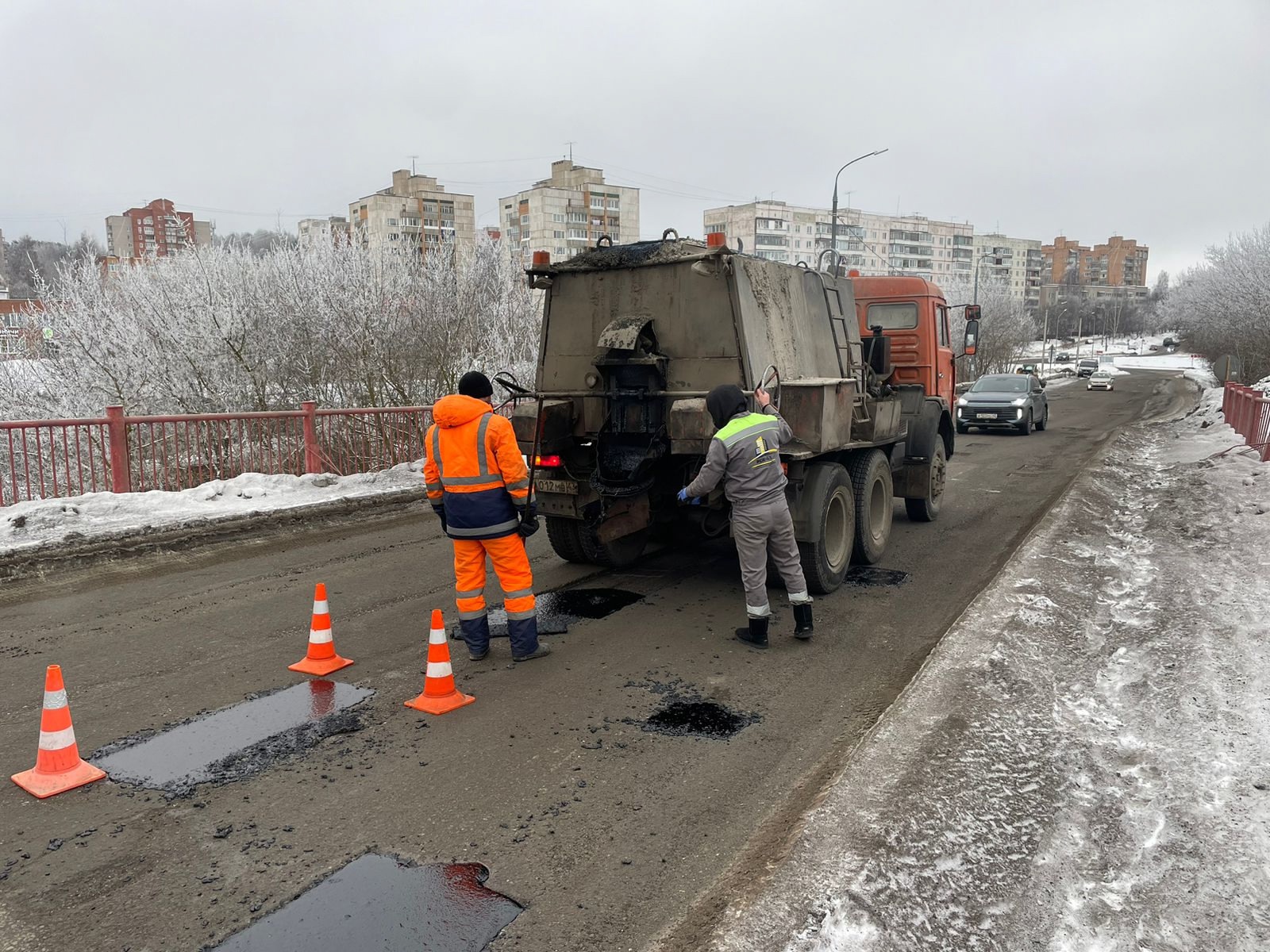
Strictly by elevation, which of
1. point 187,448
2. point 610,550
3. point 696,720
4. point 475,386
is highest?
point 475,386

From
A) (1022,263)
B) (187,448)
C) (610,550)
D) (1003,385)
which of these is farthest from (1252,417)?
(1022,263)

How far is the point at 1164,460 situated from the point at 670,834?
48.3ft

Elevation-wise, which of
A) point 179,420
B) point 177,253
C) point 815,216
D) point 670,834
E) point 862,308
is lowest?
point 670,834

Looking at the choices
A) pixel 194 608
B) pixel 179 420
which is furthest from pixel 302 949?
pixel 179 420

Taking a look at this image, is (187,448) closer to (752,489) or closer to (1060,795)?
(752,489)

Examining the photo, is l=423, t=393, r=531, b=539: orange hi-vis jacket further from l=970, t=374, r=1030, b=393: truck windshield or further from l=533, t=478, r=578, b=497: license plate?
l=970, t=374, r=1030, b=393: truck windshield

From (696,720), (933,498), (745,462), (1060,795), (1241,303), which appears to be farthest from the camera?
(1241,303)

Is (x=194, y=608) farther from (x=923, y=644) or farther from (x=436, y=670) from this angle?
(x=923, y=644)

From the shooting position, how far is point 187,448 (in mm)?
10219

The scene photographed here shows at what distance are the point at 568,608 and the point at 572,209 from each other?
75125mm

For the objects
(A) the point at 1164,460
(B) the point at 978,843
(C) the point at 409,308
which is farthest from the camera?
(C) the point at 409,308

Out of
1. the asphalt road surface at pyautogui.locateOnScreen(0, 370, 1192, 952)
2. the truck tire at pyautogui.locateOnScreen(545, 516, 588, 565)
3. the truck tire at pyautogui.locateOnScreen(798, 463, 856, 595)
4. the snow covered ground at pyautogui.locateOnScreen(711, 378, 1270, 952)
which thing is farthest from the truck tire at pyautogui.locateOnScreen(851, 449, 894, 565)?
the truck tire at pyautogui.locateOnScreen(545, 516, 588, 565)

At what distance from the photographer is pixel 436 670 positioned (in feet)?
15.0

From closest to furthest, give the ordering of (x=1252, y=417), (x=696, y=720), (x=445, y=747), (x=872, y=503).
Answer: (x=445, y=747) < (x=696, y=720) < (x=872, y=503) < (x=1252, y=417)
